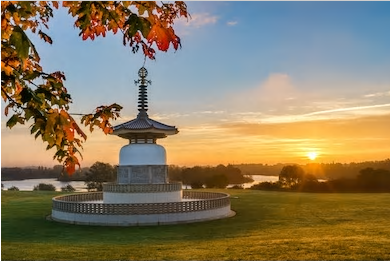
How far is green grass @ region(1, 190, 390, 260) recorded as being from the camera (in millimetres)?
10508

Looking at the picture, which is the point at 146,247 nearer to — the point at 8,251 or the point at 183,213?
the point at 8,251

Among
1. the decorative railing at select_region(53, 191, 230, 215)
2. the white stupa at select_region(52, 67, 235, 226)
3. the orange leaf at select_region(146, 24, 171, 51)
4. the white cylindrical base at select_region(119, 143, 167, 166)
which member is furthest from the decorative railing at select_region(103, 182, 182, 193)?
the orange leaf at select_region(146, 24, 171, 51)

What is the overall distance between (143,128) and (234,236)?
31.8ft

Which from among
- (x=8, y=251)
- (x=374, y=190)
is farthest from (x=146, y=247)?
(x=374, y=190)

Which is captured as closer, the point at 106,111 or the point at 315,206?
the point at 106,111

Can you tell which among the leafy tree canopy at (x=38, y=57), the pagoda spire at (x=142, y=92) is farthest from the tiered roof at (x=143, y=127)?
the leafy tree canopy at (x=38, y=57)

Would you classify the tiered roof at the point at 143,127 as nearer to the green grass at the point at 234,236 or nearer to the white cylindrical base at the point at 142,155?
the white cylindrical base at the point at 142,155

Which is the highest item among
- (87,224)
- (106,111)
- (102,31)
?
(102,31)

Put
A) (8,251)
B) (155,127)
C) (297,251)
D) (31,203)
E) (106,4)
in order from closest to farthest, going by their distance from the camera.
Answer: (106,4) < (297,251) < (8,251) < (155,127) < (31,203)

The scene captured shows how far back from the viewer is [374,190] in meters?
36.7

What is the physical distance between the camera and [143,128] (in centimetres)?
2280

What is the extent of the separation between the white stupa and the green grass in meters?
0.83

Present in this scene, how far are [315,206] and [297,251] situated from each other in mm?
14765

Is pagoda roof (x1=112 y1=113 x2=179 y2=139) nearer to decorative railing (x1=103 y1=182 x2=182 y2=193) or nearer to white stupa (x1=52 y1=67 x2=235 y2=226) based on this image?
white stupa (x1=52 y1=67 x2=235 y2=226)
